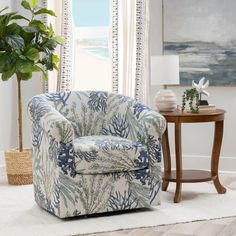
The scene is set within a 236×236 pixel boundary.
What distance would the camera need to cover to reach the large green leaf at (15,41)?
4.89m

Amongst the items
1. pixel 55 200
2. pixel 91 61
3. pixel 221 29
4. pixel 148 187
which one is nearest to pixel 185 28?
pixel 221 29

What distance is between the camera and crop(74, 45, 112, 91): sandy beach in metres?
6.27

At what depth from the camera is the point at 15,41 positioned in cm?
492

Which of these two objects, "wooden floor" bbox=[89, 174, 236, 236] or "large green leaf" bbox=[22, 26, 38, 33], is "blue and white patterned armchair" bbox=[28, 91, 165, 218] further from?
"large green leaf" bbox=[22, 26, 38, 33]

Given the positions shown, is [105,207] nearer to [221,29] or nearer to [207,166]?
[207,166]

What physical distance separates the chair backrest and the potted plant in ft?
2.23

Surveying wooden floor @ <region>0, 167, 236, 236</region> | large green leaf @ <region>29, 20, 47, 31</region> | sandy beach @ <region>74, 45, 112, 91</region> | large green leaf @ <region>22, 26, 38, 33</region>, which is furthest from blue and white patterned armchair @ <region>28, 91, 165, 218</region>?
sandy beach @ <region>74, 45, 112, 91</region>

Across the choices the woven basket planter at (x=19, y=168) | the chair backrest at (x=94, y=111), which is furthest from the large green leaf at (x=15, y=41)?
the woven basket planter at (x=19, y=168)

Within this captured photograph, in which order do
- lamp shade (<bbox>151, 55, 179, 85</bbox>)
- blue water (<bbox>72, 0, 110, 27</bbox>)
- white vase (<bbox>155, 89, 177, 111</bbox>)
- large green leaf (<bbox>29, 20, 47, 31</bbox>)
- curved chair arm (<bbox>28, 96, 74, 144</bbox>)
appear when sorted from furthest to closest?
blue water (<bbox>72, 0, 110, 27</bbox>) < large green leaf (<bbox>29, 20, 47, 31</bbox>) < white vase (<bbox>155, 89, 177, 111</bbox>) < lamp shade (<bbox>151, 55, 179, 85</bbox>) < curved chair arm (<bbox>28, 96, 74, 144</bbox>)

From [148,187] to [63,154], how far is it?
0.67 metres

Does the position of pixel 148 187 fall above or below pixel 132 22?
below

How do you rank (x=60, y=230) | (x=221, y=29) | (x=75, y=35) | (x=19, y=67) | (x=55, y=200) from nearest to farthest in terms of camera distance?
(x=60, y=230), (x=55, y=200), (x=19, y=67), (x=221, y=29), (x=75, y=35)

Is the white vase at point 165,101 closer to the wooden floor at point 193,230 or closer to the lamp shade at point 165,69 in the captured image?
the lamp shade at point 165,69

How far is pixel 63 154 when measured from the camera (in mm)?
3895
